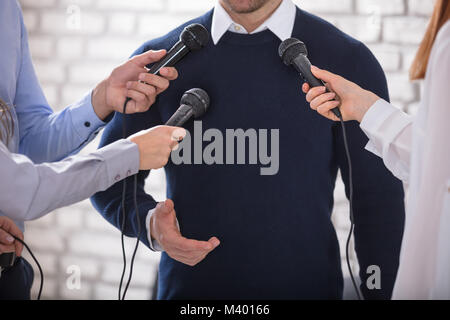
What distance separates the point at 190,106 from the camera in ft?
3.11

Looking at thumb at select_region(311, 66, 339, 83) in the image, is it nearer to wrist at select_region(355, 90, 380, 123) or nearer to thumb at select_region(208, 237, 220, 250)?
wrist at select_region(355, 90, 380, 123)

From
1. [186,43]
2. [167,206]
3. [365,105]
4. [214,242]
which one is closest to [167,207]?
[167,206]

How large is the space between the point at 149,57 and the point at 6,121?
332 mm

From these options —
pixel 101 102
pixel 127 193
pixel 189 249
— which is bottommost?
pixel 189 249

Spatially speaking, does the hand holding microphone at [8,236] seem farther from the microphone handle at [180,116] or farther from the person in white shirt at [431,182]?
the person in white shirt at [431,182]

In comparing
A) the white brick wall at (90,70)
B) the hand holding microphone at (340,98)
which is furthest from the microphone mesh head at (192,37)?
the white brick wall at (90,70)

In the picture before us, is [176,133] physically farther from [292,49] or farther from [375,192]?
[375,192]

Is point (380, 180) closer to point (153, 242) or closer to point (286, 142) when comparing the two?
point (286, 142)

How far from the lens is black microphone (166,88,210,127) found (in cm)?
91

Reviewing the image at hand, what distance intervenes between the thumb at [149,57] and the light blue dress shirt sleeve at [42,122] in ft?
0.58

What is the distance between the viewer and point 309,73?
86 cm

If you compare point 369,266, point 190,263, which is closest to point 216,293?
point 190,263

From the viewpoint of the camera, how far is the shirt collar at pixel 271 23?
1.07 metres

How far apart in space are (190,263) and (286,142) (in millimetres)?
343
